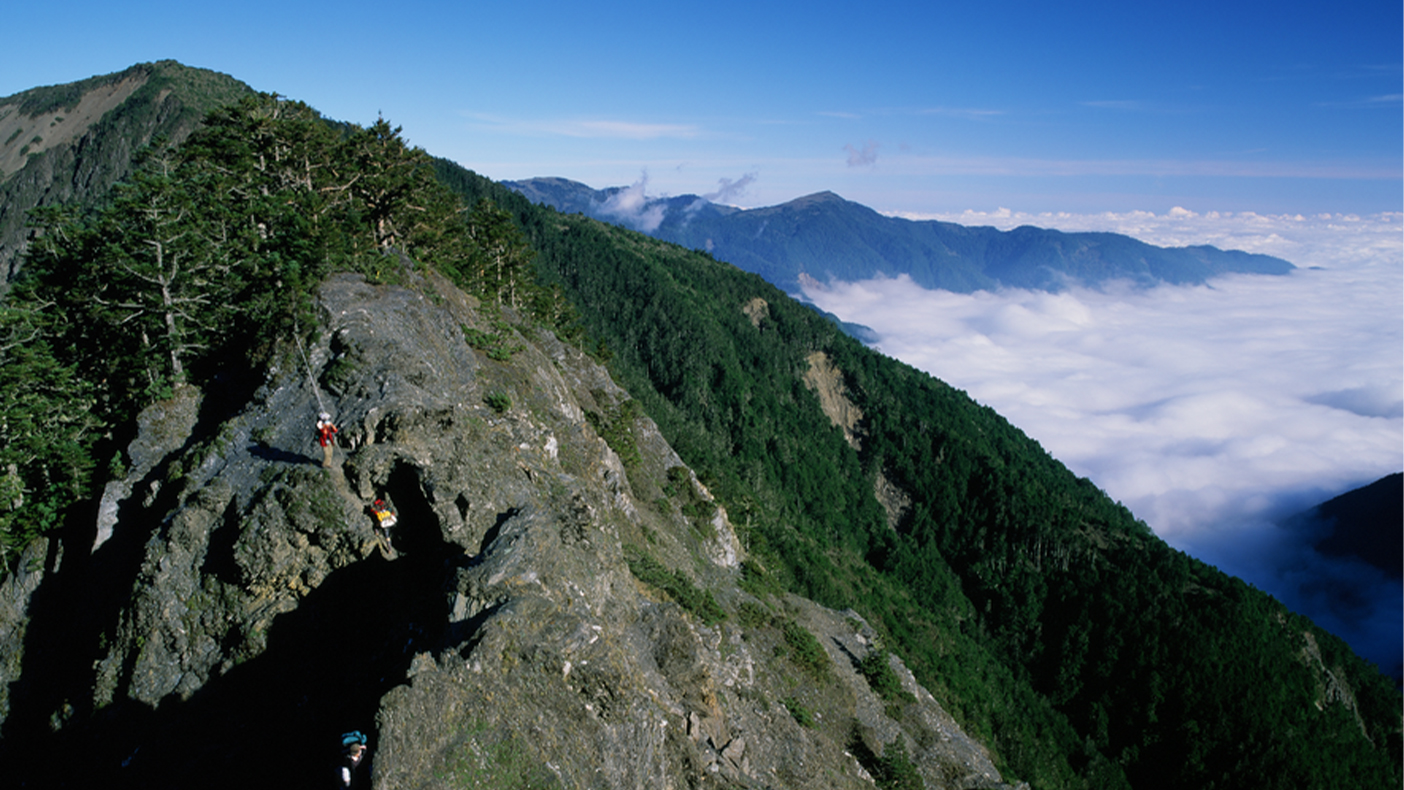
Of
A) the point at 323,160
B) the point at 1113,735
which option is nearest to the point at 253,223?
the point at 323,160

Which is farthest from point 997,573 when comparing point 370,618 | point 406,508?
point 370,618

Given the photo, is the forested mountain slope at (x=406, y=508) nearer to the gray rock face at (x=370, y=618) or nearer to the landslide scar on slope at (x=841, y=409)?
the gray rock face at (x=370, y=618)

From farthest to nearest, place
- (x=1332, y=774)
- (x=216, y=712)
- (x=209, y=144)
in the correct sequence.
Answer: (x=1332, y=774) < (x=209, y=144) < (x=216, y=712)

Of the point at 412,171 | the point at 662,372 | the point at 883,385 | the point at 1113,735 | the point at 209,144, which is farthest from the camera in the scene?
the point at 883,385

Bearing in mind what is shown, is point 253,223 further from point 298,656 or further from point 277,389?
point 298,656

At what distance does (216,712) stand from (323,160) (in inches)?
1459

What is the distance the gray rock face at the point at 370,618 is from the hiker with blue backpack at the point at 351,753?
378 mm

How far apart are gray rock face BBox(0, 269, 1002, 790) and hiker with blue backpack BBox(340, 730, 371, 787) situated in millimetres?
378

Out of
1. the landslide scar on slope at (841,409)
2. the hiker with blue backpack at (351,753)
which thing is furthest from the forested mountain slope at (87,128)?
the landslide scar on slope at (841,409)

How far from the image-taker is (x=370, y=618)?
21.6 m

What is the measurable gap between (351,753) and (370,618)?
8403 millimetres

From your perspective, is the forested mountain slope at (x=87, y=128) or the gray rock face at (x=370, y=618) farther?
the forested mountain slope at (x=87, y=128)

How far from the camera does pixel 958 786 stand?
42312 millimetres

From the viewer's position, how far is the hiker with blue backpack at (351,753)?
45.8 feet
